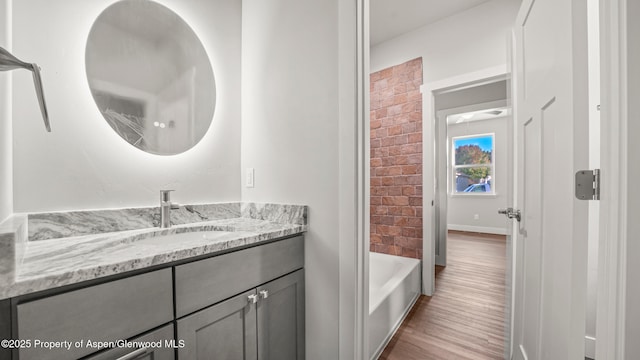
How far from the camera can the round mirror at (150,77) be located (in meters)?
1.09

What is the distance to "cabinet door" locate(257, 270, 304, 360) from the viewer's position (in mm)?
1032

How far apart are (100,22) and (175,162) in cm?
68

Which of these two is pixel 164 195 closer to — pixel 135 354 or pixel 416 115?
pixel 135 354

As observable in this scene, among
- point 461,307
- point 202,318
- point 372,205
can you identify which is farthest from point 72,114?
point 461,307

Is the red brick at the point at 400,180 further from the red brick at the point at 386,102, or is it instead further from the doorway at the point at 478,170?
the doorway at the point at 478,170

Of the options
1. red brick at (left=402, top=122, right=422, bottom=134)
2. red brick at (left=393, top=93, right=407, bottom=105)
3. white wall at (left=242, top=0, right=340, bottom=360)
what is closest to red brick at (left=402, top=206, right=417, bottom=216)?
red brick at (left=402, top=122, right=422, bottom=134)

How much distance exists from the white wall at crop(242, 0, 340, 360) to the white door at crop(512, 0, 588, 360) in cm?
80

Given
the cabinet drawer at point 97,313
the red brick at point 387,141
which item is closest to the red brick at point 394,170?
the red brick at point 387,141

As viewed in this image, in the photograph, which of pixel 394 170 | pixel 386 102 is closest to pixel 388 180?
pixel 394 170

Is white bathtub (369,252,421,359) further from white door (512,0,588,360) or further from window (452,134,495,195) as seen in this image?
window (452,134,495,195)

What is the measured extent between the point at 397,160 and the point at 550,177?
1.69 m

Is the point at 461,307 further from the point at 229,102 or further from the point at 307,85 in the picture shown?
the point at 229,102

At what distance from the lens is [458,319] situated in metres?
1.94

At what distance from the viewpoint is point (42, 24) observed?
96 cm
